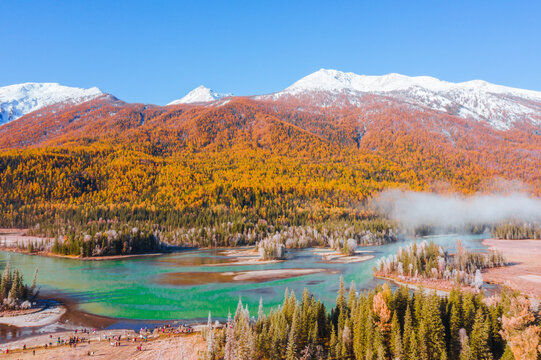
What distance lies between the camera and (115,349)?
56.7 meters

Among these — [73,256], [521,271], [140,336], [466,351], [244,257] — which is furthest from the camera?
[244,257]

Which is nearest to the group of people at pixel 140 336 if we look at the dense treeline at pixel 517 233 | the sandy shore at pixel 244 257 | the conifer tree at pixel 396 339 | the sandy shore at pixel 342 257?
the conifer tree at pixel 396 339

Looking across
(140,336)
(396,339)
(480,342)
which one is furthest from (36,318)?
(480,342)

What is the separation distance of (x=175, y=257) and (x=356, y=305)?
9716cm

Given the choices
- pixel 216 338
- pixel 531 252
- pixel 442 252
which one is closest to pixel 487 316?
pixel 216 338

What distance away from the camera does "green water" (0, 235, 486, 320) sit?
260ft

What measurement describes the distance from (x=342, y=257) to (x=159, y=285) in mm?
66245

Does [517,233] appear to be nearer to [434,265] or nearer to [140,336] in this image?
[434,265]

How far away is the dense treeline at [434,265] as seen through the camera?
3974 inches

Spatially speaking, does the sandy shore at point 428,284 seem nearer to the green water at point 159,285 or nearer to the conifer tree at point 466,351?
the green water at point 159,285

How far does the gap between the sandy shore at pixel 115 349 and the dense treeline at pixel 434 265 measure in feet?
208

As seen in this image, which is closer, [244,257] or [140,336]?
[140,336]

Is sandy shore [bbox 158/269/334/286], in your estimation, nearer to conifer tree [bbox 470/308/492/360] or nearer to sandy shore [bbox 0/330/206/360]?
sandy shore [bbox 0/330/206/360]

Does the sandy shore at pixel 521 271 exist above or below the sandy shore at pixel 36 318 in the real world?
below
